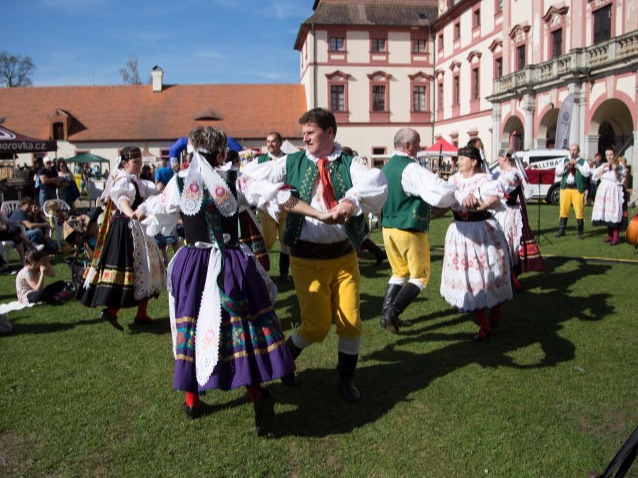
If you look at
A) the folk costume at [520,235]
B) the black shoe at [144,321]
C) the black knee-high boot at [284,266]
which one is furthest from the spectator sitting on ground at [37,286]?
the folk costume at [520,235]

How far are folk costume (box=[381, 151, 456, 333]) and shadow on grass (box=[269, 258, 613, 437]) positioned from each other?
34 centimetres

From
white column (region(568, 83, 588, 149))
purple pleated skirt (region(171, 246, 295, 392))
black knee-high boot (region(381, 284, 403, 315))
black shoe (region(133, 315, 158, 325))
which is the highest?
white column (region(568, 83, 588, 149))

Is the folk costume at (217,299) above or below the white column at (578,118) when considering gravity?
below

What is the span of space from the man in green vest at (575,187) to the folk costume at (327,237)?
8.70 metres

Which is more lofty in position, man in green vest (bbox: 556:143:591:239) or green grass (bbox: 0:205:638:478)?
man in green vest (bbox: 556:143:591:239)

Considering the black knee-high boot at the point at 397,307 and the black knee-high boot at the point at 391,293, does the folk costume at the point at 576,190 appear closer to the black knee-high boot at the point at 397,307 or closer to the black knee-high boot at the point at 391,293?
the black knee-high boot at the point at 391,293

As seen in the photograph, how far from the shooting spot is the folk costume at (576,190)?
1105 cm

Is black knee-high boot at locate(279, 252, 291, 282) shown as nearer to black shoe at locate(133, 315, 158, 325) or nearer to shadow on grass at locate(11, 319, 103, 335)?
black shoe at locate(133, 315, 158, 325)

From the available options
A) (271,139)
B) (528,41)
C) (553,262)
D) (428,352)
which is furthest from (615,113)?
(428,352)

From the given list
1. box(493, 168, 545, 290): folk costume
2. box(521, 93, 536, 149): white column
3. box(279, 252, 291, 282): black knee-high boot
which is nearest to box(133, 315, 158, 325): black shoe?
box(279, 252, 291, 282): black knee-high boot

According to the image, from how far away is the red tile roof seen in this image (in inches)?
1531

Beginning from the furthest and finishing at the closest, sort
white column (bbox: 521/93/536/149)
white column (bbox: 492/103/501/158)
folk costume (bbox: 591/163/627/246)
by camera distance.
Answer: white column (bbox: 492/103/501/158) < white column (bbox: 521/93/536/149) < folk costume (bbox: 591/163/627/246)

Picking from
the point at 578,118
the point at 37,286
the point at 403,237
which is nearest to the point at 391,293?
the point at 403,237

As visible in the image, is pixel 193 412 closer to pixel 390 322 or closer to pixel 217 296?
pixel 217 296
